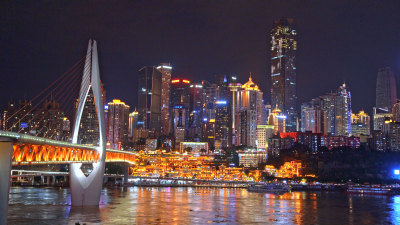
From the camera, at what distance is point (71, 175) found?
4394 centimetres

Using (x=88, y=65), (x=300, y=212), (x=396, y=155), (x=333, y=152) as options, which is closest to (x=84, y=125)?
(x=88, y=65)

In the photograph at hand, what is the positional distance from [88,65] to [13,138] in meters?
23.5

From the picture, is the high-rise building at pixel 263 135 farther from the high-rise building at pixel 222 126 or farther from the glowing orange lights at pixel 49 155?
the glowing orange lights at pixel 49 155

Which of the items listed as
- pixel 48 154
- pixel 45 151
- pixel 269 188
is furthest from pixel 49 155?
pixel 269 188

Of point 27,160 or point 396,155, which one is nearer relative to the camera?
point 27,160

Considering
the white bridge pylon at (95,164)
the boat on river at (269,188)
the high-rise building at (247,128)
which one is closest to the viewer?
the white bridge pylon at (95,164)

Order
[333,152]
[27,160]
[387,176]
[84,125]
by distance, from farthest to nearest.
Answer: [333,152], [387,176], [84,125], [27,160]

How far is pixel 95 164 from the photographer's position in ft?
153

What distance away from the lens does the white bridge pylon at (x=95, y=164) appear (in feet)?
146

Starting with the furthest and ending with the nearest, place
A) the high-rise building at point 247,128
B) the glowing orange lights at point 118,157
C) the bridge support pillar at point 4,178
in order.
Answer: the high-rise building at point 247,128, the glowing orange lights at point 118,157, the bridge support pillar at point 4,178

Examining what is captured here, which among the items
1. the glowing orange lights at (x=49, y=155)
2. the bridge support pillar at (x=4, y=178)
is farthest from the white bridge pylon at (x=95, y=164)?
the bridge support pillar at (x=4, y=178)

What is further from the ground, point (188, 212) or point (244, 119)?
point (244, 119)

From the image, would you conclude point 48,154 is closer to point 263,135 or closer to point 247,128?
point 247,128

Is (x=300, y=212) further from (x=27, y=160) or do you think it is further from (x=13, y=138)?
(x=13, y=138)
